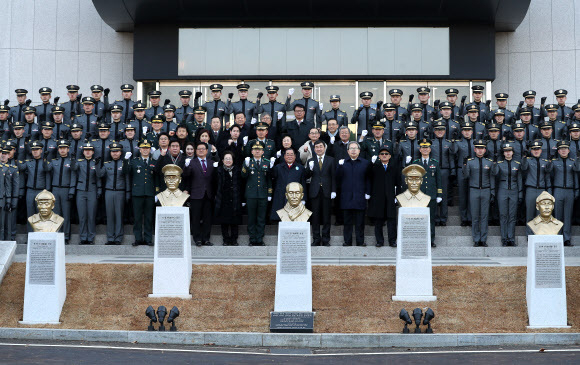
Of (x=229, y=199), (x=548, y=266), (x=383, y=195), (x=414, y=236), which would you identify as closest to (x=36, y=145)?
(x=229, y=199)

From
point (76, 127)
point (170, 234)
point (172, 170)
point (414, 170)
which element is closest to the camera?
point (170, 234)

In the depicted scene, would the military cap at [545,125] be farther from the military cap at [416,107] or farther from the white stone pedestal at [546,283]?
the white stone pedestal at [546,283]

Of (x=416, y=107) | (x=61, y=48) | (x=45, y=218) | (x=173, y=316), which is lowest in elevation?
(x=173, y=316)

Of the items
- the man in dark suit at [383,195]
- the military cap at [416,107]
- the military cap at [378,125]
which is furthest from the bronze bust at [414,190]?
the military cap at [416,107]

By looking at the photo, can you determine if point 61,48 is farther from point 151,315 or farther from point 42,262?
point 151,315

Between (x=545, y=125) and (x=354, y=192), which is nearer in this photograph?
(x=354, y=192)

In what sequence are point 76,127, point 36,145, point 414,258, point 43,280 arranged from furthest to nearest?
point 76,127
point 36,145
point 414,258
point 43,280

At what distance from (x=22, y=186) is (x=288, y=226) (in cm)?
730

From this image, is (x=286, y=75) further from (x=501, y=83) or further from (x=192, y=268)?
(x=192, y=268)

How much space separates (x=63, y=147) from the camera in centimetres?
1794

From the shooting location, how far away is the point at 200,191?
16.7 metres

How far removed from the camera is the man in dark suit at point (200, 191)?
54.7 feet

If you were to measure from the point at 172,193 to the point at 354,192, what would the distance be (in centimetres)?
400

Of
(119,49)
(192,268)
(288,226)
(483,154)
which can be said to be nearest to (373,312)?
(288,226)
